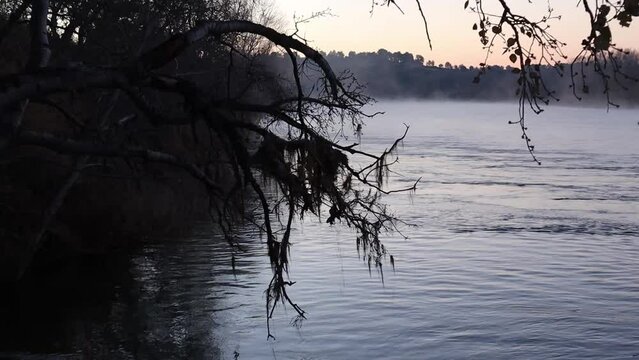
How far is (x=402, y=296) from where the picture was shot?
18.4 metres

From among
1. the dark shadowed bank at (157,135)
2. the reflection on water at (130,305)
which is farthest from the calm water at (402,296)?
the dark shadowed bank at (157,135)

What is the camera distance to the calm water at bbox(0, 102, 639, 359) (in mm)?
14656

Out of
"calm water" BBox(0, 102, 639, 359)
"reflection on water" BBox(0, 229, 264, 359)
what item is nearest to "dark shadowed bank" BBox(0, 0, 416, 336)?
"reflection on water" BBox(0, 229, 264, 359)

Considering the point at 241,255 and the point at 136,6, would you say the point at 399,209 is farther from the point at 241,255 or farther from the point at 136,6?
the point at 136,6

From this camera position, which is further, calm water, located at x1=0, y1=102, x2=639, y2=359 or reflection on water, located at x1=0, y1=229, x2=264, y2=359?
calm water, located at x1=0, y1=102, x2=639, y2=359

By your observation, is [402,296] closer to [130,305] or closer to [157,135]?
[130,305]

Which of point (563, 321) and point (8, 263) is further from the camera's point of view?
point (8, 263)

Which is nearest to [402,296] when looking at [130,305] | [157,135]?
[130,305]

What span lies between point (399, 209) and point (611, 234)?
7.98m

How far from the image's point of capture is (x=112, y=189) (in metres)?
21.1

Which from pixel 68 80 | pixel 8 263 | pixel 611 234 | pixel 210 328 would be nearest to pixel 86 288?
pixel 8 263

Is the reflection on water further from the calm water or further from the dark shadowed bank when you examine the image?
the dark shadowed bank

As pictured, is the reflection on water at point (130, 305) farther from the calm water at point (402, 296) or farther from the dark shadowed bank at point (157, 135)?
the dark shadowed bank at point (157, 135)

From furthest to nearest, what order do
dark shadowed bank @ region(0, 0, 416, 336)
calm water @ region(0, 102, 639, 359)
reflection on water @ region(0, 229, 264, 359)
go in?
1. calm water @ region(0, 102, 639, 359)
2. reflection on water @ region(0, 229, 264, 359)
3. dark shadowed bank @ region(0, 0, 416, 336)
